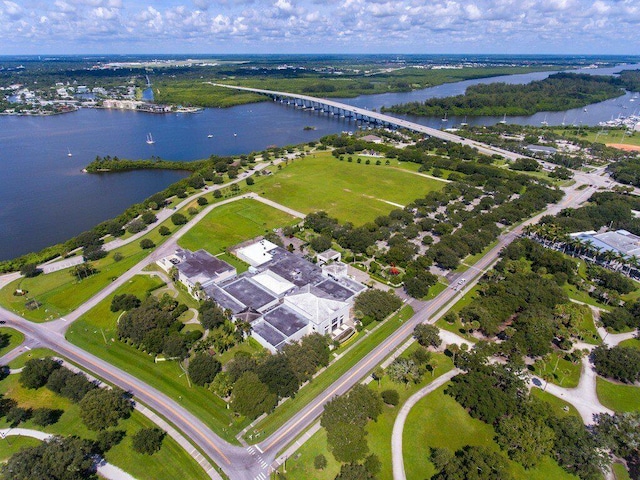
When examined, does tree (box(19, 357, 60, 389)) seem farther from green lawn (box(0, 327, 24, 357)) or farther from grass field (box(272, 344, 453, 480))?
grass field (box(272, 344, 453, 480))

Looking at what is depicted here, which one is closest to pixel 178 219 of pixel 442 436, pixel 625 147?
pixel 442 436

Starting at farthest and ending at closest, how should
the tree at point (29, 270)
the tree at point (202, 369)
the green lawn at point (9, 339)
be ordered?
the tree at point (29, 270) → the green lawn at point (9, 339) → the tree at point (202, 369)

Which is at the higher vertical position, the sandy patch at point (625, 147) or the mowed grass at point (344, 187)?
the sandy patch at point (625, 147)

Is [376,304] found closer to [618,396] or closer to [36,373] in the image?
[618,396]

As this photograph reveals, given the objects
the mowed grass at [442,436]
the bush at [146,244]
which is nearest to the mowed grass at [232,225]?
Answer: the bush at [146,244]

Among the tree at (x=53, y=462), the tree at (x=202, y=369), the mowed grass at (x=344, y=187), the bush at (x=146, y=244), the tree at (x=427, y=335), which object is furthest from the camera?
the mowed grass at (x=344, y=187)

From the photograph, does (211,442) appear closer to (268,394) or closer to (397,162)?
(268,394)

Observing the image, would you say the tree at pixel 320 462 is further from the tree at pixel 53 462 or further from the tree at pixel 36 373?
the tree at pixel 36 373

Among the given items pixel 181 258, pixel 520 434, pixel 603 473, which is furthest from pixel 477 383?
pixel 181 258
